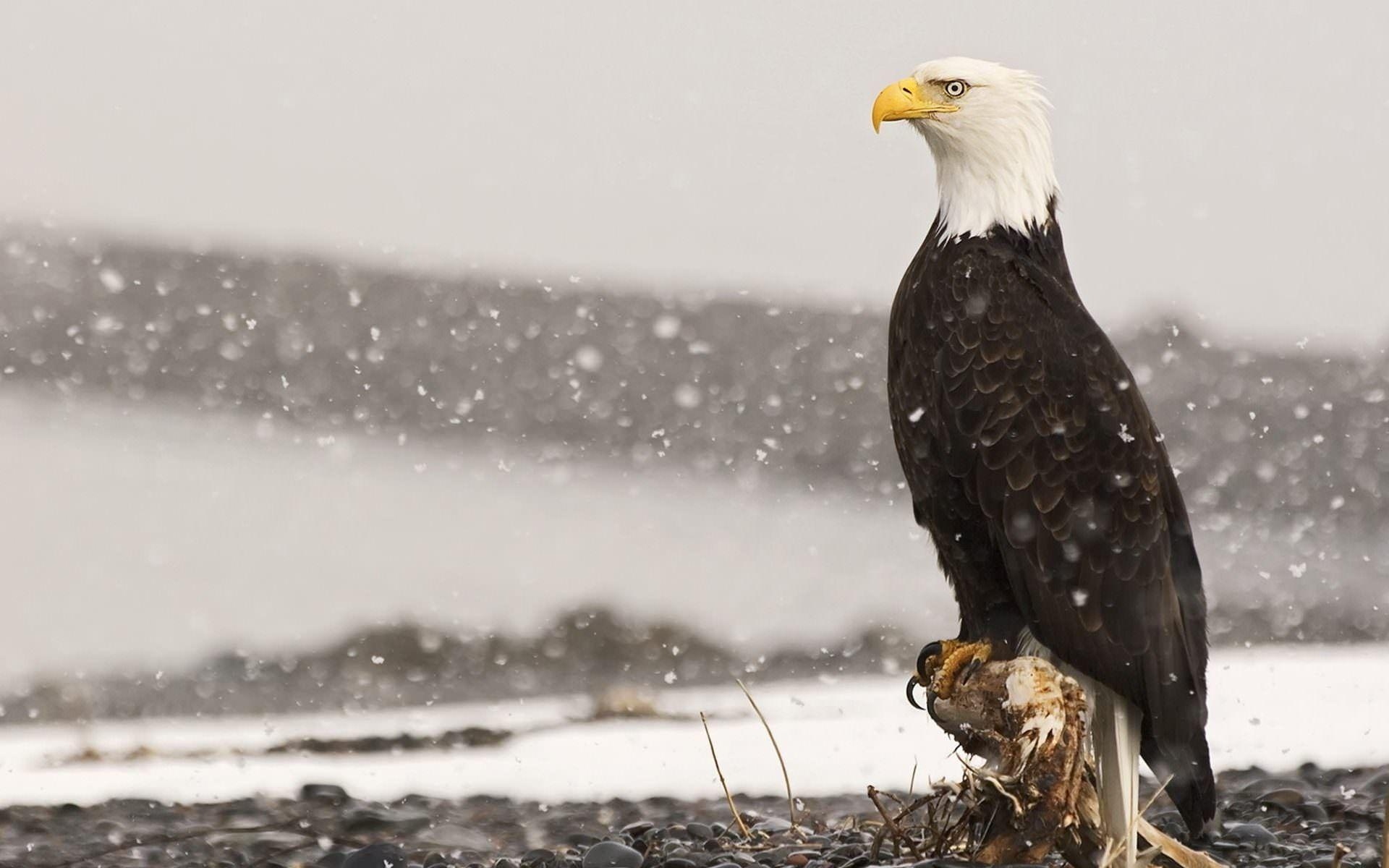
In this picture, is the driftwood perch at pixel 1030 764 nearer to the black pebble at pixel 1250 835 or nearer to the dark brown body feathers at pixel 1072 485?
the dark brown body feathers at pixel 1072 485

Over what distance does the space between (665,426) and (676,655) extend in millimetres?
4181

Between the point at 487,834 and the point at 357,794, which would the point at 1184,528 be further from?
the point at 357,794

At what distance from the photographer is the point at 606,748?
539 cm

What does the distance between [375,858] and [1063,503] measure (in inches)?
67.4

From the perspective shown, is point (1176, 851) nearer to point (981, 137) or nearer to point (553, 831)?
point (981, 137)

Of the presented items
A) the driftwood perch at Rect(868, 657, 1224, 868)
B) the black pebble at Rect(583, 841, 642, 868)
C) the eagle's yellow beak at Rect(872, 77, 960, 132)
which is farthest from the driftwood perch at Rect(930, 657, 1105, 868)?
the eagle's yellow beak at Rect(872, 77, 960, 132)

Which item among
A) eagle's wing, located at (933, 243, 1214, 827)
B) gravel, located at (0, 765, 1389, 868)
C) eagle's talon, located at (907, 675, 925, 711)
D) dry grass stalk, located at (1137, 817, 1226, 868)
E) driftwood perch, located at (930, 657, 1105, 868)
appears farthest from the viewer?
gravel, located at (0, 765, 1389, 868)

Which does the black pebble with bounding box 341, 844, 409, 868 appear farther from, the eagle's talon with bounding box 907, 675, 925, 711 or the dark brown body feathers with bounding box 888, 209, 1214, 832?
the dark brown body feathers with bounding box 888, 209, 1214, 832

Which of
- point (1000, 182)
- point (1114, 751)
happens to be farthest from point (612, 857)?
point (1000, 182)

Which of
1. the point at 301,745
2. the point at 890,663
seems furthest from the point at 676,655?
the point at 301,745

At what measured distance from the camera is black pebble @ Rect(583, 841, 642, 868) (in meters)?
3.06

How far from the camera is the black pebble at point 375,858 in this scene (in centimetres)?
325

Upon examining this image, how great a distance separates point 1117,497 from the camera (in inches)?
118

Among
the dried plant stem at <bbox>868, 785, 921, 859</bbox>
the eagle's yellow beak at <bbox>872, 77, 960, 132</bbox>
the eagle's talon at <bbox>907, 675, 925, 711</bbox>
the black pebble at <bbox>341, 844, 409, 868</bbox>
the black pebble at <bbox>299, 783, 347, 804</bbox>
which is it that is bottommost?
the black pebble at <bbox>341, 844, 409, 868</bbox>
